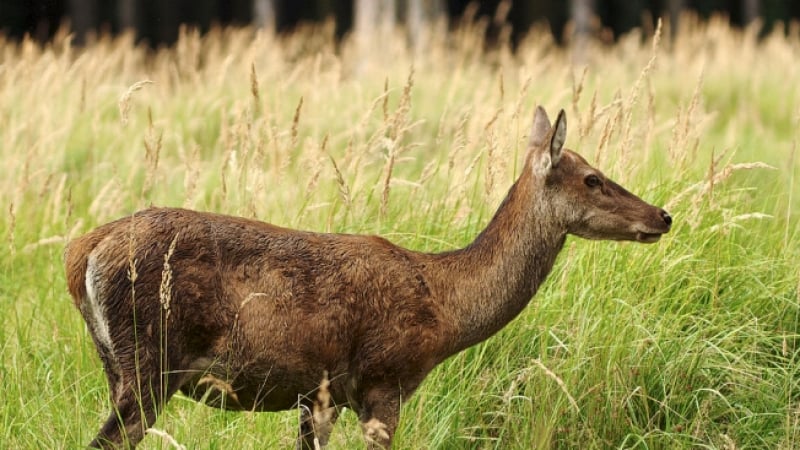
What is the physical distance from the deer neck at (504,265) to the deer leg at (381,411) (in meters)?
0.33

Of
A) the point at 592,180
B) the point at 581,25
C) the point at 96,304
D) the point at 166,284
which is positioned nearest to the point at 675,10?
the point at 581,25

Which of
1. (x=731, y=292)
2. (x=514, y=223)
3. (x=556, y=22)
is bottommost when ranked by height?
(x=556, y=22)

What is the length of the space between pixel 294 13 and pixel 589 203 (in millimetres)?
38341

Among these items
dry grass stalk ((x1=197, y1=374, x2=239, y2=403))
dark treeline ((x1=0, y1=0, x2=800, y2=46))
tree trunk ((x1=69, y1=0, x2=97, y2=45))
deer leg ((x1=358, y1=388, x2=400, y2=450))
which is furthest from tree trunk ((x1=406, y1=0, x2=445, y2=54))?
dry grass stalk ((x1=197, y1=374, x2=239, y2=403))

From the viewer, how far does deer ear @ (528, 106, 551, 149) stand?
15.9 feet

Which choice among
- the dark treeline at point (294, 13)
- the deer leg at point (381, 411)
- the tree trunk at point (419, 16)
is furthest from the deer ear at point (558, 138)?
the dark treeline at point (294, 13)

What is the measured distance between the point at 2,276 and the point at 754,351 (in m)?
3.49

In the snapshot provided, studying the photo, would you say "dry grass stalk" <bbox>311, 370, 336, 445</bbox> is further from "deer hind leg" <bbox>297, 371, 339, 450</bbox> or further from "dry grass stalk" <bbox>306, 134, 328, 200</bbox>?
"dry grass stalk" <bbox>306, 134, 328, 200</bbox>

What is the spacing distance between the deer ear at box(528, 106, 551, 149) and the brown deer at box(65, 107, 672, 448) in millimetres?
184

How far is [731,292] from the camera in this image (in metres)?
5.54

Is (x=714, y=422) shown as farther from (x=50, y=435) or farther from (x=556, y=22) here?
(x=556, y=22)

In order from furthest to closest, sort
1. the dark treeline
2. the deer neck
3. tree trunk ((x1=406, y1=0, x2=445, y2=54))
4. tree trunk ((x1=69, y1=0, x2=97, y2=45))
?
the dark treeline, tree trunk ((x1=69, y1=0, x2=97, y2=45)), tree trunk ((x1=406, y1=0, x2=445, y2=54)), the deer neck

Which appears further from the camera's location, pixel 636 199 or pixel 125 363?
pixel 636 199

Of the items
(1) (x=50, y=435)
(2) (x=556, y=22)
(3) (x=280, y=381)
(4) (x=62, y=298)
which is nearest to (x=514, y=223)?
(3) (x=280, y=381)
